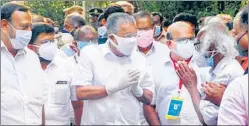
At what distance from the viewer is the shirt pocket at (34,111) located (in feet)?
6.16

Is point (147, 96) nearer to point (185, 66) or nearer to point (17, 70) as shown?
point (185, 66)

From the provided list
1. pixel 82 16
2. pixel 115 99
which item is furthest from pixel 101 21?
pixel 115 99

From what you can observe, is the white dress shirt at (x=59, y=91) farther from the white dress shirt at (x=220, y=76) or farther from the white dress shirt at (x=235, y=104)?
the white dress shirt at (x=235, y=104)

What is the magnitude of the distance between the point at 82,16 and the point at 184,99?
53cm

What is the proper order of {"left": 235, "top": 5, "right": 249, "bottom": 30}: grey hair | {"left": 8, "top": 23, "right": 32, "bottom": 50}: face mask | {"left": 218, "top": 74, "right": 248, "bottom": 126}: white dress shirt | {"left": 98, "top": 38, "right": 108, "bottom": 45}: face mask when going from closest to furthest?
{"left": 218, "top": 74, "right": 248, "bottom": 126}: white dress shirt → {"left": 235, "top": 5, "right": 249, "bottom": 30}: grey hair → {"left": 8, "top": 23, "right": 32, "bottom": 50}: face mask → {"left": 98, "top": 38, "right": 108, "bottom": 45}: face mask

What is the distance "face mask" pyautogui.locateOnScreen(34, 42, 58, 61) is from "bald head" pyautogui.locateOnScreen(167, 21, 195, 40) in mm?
469

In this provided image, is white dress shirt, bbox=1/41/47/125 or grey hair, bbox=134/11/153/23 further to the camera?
grey hair, bbox=134/11/153/23

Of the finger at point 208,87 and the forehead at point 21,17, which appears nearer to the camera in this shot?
the forehead at point 21,17

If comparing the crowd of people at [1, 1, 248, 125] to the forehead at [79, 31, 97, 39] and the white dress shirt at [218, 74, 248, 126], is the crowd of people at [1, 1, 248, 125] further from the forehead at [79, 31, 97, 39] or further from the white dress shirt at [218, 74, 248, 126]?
the white dress shirt at [218, 74, 248, 126]

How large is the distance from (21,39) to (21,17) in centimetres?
8

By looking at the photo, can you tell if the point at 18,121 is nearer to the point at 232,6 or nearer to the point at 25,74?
the point at 25,74

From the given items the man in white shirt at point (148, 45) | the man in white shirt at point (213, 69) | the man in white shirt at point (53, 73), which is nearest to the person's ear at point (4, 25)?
the man in white shirt at point (53, 73)

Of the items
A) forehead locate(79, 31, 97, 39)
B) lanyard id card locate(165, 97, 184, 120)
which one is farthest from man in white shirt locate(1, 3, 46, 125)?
lanyard id card locate(165, 97, 184, 120)

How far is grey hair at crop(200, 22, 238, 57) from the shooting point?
1979 mm
